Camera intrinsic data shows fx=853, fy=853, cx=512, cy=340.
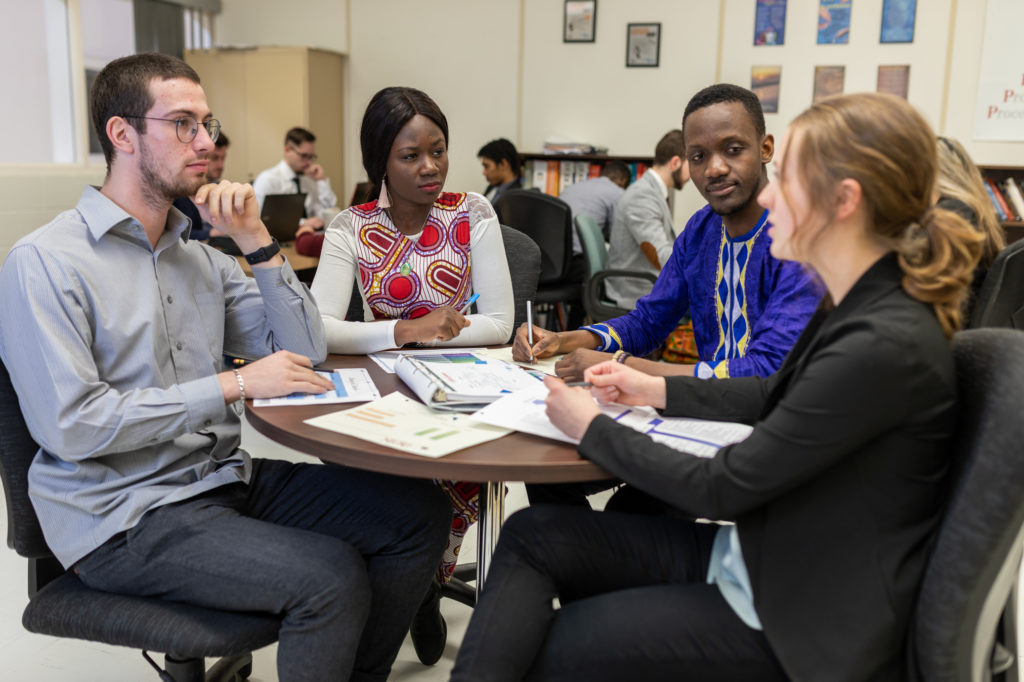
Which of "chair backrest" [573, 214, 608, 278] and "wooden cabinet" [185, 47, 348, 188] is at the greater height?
"wooden cabinet" [185, 47, 348, 188]

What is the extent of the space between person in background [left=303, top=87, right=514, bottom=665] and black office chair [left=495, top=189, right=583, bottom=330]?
2418mm

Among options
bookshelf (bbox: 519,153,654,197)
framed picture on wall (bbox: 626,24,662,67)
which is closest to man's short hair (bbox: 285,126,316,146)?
bookshelf (bbox: 519,153,654,197)

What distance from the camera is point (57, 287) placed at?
4.45ft

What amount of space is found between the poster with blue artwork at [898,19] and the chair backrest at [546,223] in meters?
3.21

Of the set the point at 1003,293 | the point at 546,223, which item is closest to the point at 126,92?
the point at 1003,293

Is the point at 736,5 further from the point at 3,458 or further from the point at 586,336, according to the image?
the point at 3,458

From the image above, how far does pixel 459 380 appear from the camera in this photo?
1.53 metres

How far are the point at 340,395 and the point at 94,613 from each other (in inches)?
20.0

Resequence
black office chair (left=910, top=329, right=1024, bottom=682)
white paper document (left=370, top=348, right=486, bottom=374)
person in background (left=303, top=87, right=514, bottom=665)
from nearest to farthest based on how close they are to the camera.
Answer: black office chair (left=910, top=329, right=1024, bottom=682)
white paper document (left=370, top=348, right=486, bottom=374)
person in background (left=303, top=87, right=514, bottom=665)

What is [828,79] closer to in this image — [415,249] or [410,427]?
[415,249]

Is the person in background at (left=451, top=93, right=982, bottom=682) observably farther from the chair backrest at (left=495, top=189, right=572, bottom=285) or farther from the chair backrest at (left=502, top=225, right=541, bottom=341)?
the chair backrest at (left=495, top=189, right=572, bottom=285)

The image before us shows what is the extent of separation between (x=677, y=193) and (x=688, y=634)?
594cm

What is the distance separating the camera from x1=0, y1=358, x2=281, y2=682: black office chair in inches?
50.8

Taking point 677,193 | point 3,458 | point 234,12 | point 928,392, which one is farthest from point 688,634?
point 234,12
